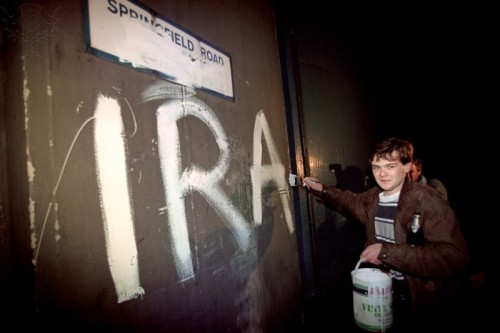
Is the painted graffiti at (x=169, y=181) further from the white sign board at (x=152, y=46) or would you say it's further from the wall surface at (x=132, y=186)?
the white sign board at (x=152, y=46)

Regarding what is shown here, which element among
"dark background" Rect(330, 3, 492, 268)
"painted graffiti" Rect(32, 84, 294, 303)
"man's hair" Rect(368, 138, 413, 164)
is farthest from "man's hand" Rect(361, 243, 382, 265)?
"dark background" Rect(330, 3, 492, 268)

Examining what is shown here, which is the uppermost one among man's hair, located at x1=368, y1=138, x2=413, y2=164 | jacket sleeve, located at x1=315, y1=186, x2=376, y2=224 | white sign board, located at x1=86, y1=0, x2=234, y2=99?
white sign board, located at x1=86, y1=0, x2=234, y2=99

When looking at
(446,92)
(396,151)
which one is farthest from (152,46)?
(446,92)

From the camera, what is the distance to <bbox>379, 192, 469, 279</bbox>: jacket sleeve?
200cm

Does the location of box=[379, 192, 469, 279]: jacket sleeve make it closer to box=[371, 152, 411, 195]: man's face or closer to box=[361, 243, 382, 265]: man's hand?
box=[361, 243, 382, 265]: man's hand

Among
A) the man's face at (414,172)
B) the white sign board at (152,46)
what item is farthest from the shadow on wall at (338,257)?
the white sign board at (152,46)

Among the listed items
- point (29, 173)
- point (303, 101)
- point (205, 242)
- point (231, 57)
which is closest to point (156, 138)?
point (29, 173)

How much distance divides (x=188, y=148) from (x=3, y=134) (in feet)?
3.34

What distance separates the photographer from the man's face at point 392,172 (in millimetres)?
2537

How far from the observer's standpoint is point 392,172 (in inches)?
100

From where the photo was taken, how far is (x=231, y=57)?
2.54m

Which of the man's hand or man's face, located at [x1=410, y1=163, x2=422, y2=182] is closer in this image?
the man's hand

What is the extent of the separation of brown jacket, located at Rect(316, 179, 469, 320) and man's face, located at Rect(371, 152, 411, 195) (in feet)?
0.30


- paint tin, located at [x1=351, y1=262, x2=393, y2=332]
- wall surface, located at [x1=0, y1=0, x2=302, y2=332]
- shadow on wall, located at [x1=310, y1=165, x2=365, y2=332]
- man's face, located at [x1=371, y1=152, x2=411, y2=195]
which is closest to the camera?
wall surface, located at [x1=0, y1=0, x2=302, y2=332]
